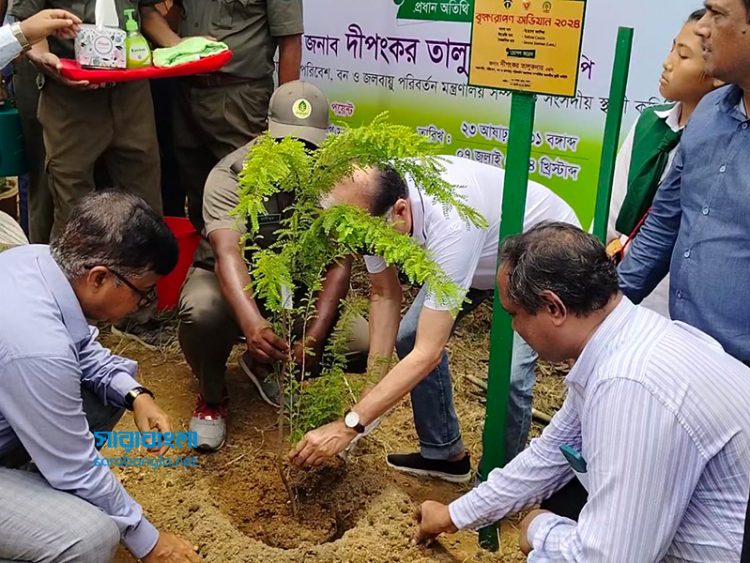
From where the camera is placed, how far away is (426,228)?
2.56 metres

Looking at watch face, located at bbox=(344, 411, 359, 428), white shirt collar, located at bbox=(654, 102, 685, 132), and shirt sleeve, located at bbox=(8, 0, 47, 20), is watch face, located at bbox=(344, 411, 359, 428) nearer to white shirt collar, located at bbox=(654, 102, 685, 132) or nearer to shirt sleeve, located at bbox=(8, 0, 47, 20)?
white shirt collar, located at bbox=(654, 102, 685, 132)

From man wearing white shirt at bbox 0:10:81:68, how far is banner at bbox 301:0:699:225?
1689 millimetres

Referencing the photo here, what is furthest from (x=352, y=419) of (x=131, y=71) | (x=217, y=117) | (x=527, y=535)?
(x=217, y=117)

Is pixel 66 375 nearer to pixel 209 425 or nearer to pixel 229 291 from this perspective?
pixel 229 291

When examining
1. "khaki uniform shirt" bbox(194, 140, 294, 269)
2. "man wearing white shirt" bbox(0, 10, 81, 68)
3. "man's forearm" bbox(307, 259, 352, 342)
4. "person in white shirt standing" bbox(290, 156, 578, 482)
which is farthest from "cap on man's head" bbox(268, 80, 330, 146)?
"man wearing white shirt" bbox(0, 10, 81, 68)

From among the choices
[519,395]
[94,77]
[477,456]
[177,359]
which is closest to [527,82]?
[519,395]

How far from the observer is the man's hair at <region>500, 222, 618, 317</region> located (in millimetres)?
1750

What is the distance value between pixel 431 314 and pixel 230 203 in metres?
1.12

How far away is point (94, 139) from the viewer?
388cm

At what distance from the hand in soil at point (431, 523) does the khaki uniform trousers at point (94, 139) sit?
219 centimetres

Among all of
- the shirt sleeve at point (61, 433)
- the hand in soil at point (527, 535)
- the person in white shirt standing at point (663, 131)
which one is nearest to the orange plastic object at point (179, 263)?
the shirt sleeve at point (61, 433)

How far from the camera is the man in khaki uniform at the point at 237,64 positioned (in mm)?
4078

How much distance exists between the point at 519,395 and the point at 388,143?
42.9 inches

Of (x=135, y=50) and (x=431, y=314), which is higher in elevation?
(x=135, y=50)
